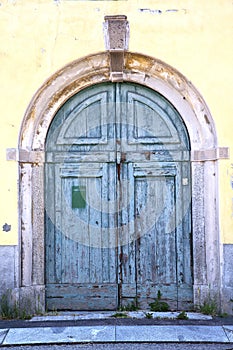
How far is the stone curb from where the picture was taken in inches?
186

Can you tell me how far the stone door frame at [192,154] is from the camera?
5766 millimetres

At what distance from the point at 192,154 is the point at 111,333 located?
7.11 feet

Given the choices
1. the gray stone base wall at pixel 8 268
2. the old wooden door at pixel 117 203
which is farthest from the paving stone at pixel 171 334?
the gray stone base wall at pixel 8 268

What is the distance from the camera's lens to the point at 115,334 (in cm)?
486

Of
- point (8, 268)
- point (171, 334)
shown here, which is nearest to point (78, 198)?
point (8, 268)

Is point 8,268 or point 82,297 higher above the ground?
point 8,268

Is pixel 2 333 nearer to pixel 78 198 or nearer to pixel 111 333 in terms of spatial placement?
pixel 111 333

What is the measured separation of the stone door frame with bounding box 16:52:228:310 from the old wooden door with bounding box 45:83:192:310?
12 cm

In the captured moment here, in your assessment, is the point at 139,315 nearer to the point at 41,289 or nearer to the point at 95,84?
the point at 41,289

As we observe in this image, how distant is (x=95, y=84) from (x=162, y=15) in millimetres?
1061

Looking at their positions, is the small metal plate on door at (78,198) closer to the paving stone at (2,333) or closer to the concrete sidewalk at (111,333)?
the concrete sidewalk at (111,333)

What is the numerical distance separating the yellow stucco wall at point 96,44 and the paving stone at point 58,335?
126cm

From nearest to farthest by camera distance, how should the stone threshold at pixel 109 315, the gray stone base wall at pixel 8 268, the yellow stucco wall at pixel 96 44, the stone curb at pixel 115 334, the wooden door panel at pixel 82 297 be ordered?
the stone curb at pixel 115 334
the stone threshold at pixel 109 315
the gray stone base wall at pixel 8 268
the yellow stucco wall at pixel 96 44
the wooden door panel at pixel 82 297

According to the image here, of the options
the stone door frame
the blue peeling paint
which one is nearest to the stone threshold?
the stone door frame
